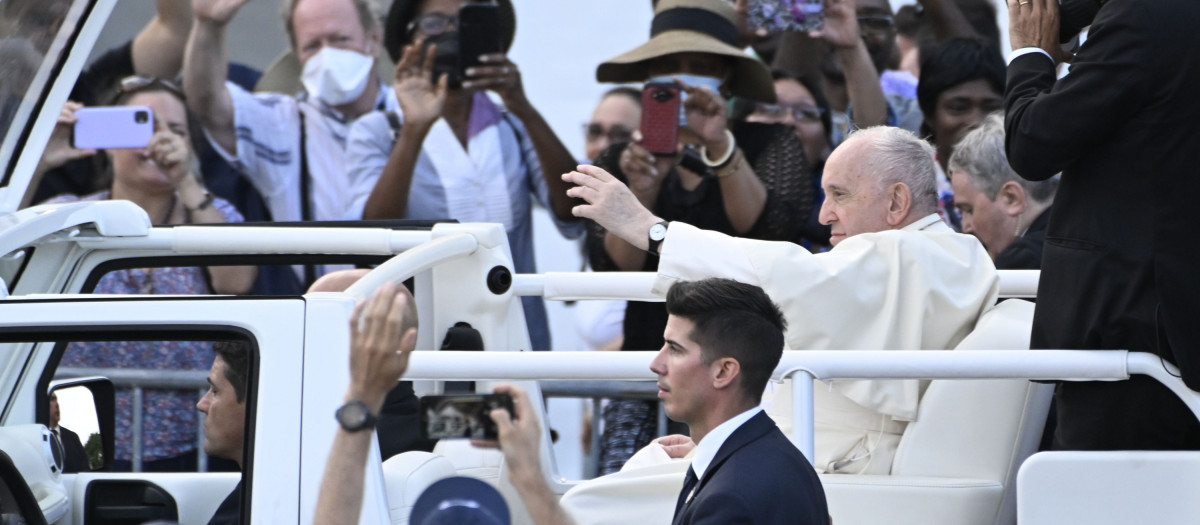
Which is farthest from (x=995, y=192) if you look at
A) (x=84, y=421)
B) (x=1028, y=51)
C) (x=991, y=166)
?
(x=84, y=421)

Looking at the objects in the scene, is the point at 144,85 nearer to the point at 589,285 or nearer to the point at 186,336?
the point at 589,285

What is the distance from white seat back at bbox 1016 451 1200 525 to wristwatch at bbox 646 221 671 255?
1.05 metres

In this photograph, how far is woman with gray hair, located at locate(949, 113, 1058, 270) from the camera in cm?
446

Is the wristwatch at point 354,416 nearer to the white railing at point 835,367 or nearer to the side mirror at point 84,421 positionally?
the white railing at point 835,367

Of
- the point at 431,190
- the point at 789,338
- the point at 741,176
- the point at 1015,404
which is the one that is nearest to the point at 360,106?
the point at 431,190

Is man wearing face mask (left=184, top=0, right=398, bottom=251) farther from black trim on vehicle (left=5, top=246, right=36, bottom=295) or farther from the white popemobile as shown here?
black trim on vehicle (left=5, top=246, right=36, bottom=295)

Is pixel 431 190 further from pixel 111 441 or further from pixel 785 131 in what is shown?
pixel 111 441

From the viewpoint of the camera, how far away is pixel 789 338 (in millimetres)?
3246

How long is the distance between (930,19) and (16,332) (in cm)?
397

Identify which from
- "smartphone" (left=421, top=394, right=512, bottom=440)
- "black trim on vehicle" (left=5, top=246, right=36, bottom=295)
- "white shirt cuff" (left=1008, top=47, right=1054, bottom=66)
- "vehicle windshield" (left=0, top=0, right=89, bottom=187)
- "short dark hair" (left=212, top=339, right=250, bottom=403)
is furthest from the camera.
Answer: "black trim on vehicle" (left=5, top=246, right=36, bottom=295)

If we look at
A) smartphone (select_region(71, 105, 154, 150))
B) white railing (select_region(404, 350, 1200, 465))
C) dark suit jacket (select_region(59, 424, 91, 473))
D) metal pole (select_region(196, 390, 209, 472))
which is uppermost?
smartphone (select_region(71, 105, 154, 150))

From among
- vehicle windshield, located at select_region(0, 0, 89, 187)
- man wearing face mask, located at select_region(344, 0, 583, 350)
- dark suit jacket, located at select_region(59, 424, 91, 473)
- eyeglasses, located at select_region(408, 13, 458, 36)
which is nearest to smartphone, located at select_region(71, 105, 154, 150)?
man wearing face mask, located at select_region(344, 0, 583, 350)

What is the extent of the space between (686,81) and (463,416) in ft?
11.5

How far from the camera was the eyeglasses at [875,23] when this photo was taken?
18.2 feet
